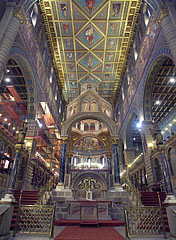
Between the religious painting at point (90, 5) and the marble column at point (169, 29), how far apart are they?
940 centimetres

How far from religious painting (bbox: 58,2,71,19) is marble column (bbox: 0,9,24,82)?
28.3 feet

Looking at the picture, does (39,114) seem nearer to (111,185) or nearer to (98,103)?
(98,103)

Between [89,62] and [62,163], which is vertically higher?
[89,62]

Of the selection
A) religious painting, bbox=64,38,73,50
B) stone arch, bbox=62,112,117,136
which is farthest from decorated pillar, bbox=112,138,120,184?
religious painting, bbox=64,38,73,50

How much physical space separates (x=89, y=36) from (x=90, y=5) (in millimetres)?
3599

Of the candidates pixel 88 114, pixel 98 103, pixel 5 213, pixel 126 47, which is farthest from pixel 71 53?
pixel 5 213

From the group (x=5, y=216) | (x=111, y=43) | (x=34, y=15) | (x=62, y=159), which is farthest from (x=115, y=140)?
(x=34, y=15)

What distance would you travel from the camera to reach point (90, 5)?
17.9m

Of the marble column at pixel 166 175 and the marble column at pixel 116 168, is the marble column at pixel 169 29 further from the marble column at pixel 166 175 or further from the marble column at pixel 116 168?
the marble column at pixel 116 168

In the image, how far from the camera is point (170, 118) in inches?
1029

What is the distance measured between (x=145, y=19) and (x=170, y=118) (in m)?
15.6

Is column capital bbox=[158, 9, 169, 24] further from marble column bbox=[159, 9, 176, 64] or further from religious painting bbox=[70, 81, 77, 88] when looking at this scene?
religious painting bbox=[70, 81, 77, 88]

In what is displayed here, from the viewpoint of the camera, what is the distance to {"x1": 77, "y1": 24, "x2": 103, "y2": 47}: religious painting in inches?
798

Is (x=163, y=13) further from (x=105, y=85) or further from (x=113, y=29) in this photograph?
(x=105, y=85)
